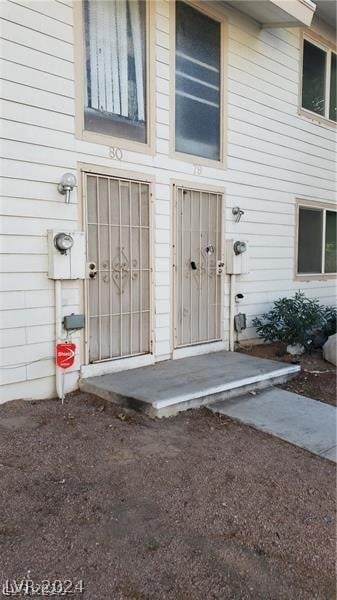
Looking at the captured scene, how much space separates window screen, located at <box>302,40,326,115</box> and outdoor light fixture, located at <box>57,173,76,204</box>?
4720 millimetres

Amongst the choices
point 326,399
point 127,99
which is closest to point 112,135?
point 127,99

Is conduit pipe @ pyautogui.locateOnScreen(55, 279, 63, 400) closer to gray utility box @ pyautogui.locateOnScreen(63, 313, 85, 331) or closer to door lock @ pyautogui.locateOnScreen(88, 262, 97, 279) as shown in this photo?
gray utility box @ pyautogui.locateOnScreen(63, 313, 85, 331)

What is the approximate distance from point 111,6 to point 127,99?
84 cm

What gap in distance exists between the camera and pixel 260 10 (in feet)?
18.3

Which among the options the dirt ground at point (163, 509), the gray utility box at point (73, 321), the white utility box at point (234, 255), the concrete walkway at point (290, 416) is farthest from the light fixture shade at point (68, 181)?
the white utility box at point (234, 255)

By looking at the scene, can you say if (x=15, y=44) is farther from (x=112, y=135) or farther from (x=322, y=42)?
(x=322, y=42)

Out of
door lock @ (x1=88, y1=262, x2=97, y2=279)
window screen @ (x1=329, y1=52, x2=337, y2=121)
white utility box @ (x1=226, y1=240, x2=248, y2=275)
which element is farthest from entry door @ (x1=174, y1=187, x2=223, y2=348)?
window screen @ (x1=329, y1=52, x2=337, y2=121)

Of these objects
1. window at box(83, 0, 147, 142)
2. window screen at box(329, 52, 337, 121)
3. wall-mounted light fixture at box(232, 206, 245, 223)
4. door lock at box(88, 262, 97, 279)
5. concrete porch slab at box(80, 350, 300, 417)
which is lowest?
concrete porch slab at box(80, 350, 300, 417)

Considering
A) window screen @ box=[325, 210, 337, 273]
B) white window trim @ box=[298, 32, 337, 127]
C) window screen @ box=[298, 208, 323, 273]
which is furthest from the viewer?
window screen @ box=[325, 210, 337, 273]

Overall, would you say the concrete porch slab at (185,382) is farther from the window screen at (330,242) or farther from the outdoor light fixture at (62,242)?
the window screen at (330,242)

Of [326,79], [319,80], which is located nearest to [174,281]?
[319,80]

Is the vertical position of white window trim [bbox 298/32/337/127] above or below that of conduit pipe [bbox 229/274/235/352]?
above

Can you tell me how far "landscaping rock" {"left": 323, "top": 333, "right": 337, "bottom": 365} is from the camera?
216 inches

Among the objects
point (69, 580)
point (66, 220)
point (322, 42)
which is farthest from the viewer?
point (322, 42)
